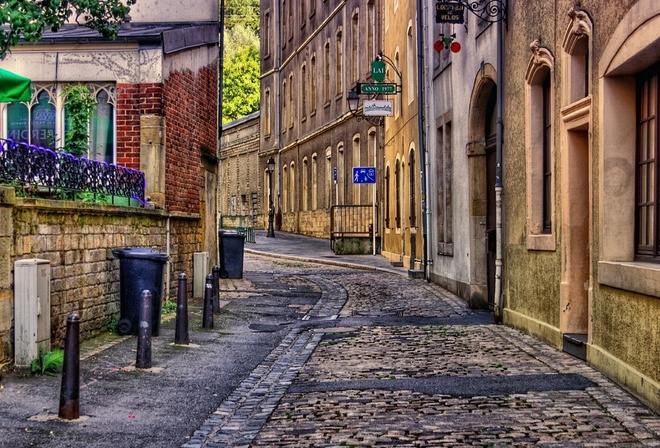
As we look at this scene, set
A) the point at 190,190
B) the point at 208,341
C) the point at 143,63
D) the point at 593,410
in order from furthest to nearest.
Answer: the point at 190,190
the point at 143,63
the point at 208,341
the point at 593,410

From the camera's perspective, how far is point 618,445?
247 inches

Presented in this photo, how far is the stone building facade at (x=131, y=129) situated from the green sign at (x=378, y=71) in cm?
689

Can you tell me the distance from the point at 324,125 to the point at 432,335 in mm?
28421

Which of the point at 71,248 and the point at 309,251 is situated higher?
the point at 71,248

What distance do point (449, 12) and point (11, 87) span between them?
7787 millimetres

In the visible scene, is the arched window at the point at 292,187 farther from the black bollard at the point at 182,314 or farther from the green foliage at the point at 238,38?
the black bollard at the point at 182,314

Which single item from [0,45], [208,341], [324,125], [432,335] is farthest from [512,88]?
[324,125]

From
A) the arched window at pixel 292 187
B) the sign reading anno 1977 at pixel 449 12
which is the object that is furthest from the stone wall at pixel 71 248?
the arched window at pixel 292 187

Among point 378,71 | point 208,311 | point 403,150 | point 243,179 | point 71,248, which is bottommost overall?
point 208,311

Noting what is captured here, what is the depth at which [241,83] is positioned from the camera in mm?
62969

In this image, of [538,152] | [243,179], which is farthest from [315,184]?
[538,152]

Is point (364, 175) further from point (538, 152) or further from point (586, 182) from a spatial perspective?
point (586, 182)

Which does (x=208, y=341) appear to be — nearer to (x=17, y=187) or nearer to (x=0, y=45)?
(x=17, y=187)

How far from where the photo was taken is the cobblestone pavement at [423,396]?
660 cm
